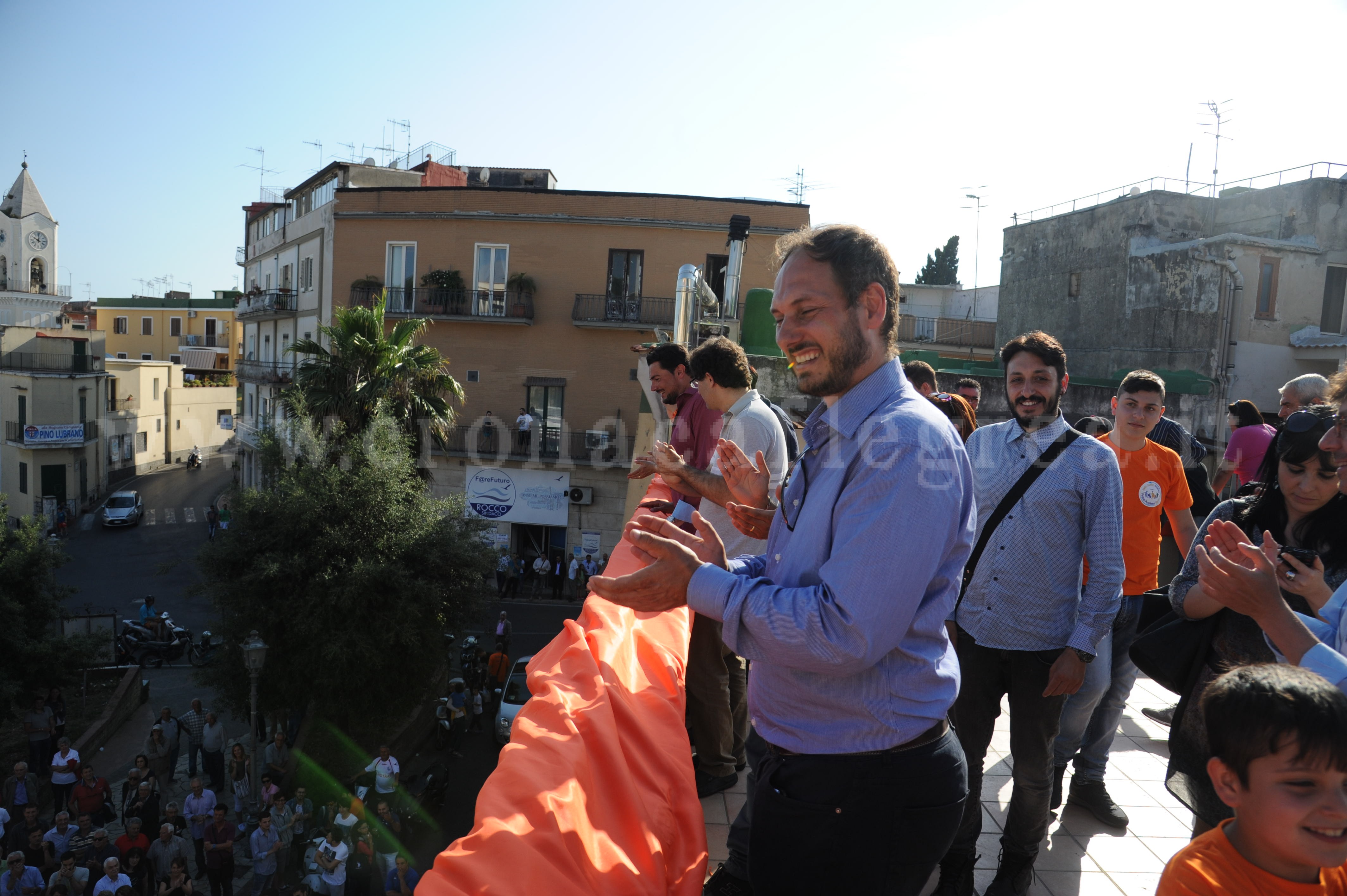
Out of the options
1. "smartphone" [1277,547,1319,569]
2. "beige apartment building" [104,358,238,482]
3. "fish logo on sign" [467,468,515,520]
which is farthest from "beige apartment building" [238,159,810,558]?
"smartphone" [1277,547,1319,569]

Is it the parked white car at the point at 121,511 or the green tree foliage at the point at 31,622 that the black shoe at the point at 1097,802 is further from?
the parked white car at the point at 121,511

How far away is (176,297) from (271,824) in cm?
5595

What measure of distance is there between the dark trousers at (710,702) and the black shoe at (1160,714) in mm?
2603

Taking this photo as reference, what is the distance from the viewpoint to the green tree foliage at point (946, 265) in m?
41.5

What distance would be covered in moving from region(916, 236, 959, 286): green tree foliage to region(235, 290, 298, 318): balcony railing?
27.9 m

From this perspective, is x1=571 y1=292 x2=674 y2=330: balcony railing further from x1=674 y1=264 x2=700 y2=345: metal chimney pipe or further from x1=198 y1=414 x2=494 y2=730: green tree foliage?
x1=674 y1=264 x2=700 y2=345: metal chimney pipe

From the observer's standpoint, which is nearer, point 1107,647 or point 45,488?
point 1107,647

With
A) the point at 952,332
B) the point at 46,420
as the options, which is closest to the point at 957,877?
the point at 952,332

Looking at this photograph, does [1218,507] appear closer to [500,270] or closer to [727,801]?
[727,801]

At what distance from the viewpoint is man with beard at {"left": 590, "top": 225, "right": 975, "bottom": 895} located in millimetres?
1494

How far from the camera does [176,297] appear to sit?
5650 cm

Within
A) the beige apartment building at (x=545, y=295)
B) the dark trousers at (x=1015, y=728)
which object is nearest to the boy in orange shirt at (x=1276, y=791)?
the dark trousers at (x=1015, y=728)

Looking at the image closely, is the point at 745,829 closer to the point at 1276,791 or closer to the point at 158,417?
the point at 1276,791

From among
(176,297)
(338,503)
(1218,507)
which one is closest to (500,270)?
(338,503)
